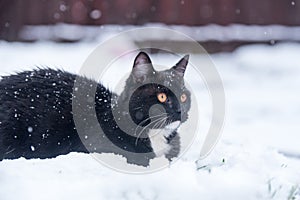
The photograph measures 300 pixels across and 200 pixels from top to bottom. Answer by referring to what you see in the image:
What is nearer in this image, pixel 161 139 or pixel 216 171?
pixel 216 171

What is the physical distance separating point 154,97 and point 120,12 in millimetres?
5432

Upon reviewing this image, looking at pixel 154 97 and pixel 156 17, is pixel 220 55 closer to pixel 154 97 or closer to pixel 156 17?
pixel 156 17

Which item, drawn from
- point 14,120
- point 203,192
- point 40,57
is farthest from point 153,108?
point 40,57

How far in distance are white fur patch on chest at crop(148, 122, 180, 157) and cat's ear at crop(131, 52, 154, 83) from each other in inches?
14.1

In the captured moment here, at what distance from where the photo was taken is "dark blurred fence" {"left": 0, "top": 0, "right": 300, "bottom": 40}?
31.0 feet

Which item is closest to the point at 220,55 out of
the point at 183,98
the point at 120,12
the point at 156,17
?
the point at 156,17

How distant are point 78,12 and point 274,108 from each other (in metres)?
3.53

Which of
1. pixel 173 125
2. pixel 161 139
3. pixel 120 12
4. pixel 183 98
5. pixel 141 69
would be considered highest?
pixel 141 69

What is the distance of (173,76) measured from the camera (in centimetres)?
451

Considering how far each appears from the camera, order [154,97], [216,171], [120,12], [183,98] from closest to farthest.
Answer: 1. [216,171]
2. [154,97]
3. [183,98]
4. [120,12]

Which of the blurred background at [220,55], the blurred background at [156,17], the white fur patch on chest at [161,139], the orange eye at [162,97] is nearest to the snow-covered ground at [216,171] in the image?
the blurred background at [220,55]

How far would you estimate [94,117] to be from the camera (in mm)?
4430

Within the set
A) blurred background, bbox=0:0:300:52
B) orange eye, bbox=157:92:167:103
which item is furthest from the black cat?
blurred background, bbox=0:0:300:52

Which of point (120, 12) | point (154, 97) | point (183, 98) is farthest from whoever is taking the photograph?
point (120, 12)
